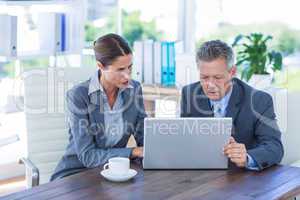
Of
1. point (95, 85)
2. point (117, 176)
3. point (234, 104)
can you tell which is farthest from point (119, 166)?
point (234, 104)

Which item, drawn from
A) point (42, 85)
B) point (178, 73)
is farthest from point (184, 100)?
point (178, 73)

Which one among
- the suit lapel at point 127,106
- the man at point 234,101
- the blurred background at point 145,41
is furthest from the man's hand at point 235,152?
the blurred background at point 145,41

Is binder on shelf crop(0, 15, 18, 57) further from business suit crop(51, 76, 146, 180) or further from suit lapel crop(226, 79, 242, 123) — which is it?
suit lapel crop(226, 79, 242, 123)

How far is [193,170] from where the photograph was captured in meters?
2.15

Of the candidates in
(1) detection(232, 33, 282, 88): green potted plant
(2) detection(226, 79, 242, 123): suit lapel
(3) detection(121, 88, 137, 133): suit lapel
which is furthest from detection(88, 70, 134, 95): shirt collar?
(1) detection(232, 33, 282, 88): green potted plant

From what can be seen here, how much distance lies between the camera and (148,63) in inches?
155

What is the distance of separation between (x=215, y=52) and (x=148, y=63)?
1605mm

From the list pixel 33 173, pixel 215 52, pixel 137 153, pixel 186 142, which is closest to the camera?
pixel 186 142

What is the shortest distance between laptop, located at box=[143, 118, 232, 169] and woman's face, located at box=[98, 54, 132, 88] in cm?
47

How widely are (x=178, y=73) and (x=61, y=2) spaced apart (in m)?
0.96

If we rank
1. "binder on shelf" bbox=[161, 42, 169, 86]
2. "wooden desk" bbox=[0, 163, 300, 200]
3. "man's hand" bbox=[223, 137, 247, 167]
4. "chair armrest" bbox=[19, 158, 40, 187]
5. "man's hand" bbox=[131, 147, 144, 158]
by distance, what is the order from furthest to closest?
"binder on shelf" bbox=[161, 42, 169, 86]
"chair armrest" bbox=[19, 158, 40, 187]
"man's hand" bbox=[131, 147, 144, 158]
"man's hand" bbox=[223, 137, 247, 167]
"wooden desk" bbox=[0, 163, 300, 200]

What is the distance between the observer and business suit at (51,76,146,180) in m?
2.31

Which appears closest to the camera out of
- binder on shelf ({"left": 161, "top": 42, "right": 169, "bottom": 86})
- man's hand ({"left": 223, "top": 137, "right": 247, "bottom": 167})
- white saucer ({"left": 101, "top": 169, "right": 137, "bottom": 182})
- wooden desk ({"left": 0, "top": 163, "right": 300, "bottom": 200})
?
wooden desk ({"left": 0, "top": 163, "right": 300, "bottom": 200})

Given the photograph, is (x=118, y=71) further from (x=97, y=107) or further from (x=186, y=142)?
(x=186, y=142)
